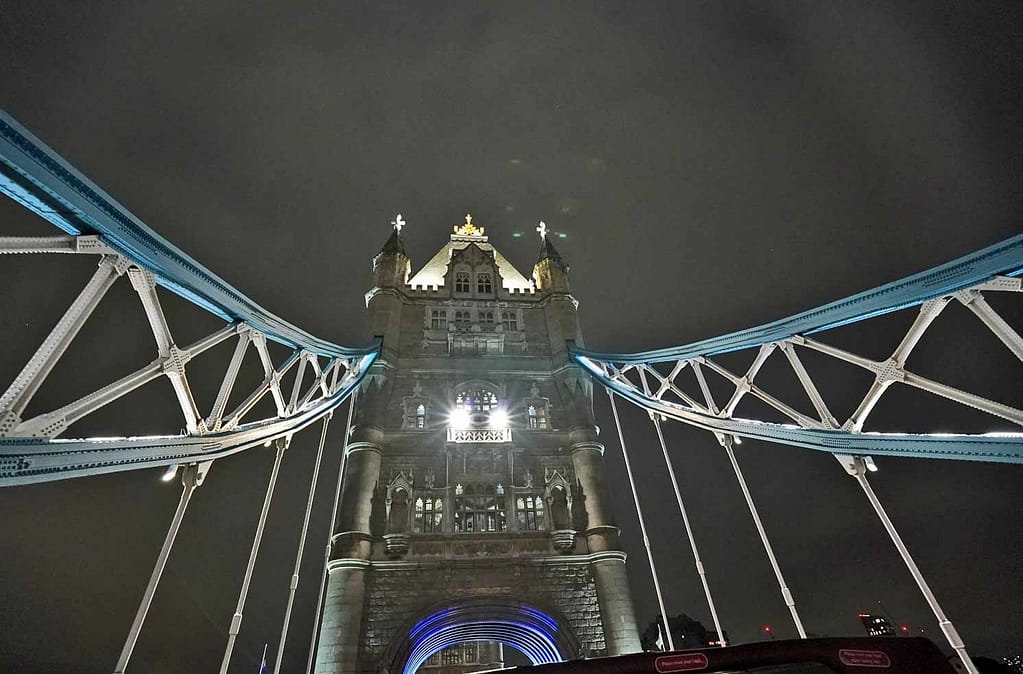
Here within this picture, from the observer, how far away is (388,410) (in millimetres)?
21031

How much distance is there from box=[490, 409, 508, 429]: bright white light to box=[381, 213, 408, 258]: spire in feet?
37.3

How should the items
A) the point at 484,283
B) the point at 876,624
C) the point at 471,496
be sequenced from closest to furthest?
the point at 471,496 < the point at 484,283 < the point at 876,624

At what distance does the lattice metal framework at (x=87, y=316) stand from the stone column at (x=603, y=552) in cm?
1348

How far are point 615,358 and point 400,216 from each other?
17653mm

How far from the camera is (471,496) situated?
62.3ft

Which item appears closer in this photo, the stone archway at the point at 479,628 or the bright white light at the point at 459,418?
the stone archway at the point at 479,628

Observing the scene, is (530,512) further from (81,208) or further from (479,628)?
(81,208)

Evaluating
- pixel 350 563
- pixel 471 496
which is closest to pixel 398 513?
pixel 350 563

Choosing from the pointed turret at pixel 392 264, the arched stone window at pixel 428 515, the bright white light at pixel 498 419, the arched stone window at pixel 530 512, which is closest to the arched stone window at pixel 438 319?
the pointed turret at pixel 392 264

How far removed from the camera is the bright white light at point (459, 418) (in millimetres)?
20750

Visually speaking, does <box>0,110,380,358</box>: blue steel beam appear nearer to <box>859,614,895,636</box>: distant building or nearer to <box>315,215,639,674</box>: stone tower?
<box>315,215,639,674</box>: stone tower

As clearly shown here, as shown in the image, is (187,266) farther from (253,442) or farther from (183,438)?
(253,442)

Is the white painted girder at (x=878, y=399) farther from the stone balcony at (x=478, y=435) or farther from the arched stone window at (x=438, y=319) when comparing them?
the arched stone window at (x=438, y=319)

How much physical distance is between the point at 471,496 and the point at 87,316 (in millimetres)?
15658
